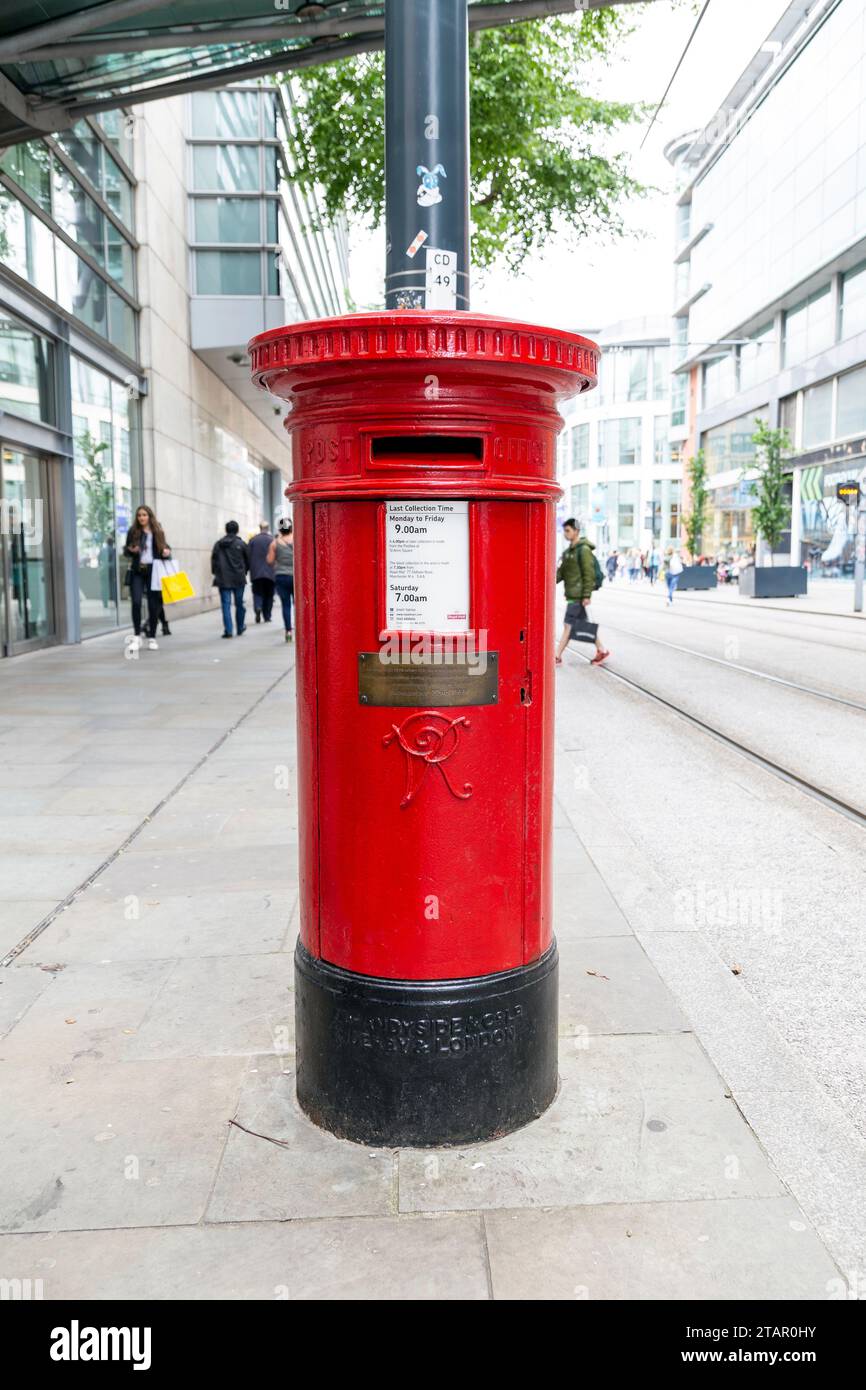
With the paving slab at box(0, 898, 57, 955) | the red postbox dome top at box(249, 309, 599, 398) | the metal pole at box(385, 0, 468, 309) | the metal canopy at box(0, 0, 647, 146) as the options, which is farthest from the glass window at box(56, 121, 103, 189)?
the red postbox dome top at box(249, 309, 599, 398)

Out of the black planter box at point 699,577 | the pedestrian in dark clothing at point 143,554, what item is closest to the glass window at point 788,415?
the black planter box at point 699,577

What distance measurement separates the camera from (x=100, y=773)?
6.95 m

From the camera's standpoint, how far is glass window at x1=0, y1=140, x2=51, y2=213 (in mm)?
12438

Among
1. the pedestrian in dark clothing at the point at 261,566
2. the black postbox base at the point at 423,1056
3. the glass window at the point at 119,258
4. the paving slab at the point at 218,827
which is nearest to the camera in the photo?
the black postbox base at the point at 423,1056

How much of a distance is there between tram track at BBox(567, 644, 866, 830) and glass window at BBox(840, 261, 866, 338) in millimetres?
28080

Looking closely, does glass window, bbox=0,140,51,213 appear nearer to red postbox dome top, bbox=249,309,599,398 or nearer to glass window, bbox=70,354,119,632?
glass window, bbox=70,354,119,632

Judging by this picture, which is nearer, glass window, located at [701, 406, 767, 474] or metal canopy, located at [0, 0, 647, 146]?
metal canopy, located at [0, 0, 647, 146]

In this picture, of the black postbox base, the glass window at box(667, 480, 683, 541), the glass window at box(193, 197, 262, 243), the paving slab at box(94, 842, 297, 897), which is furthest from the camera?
the glass window at box(667, 480, 683, 541)

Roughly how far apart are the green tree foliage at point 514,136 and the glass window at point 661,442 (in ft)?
185

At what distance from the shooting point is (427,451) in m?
2.54

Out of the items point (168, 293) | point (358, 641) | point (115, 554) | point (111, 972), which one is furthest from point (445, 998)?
point (168, 293)

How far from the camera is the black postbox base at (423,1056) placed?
2.69 m

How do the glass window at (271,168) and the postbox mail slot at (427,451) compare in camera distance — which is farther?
the glass window at (271,168)

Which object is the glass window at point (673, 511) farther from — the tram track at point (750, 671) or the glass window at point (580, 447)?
the tram track at point (750, 671)
